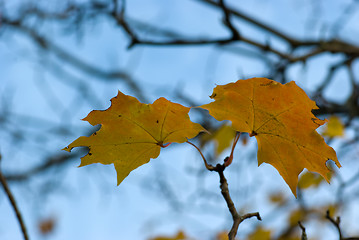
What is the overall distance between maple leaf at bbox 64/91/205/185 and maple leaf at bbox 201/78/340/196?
0.08 meters

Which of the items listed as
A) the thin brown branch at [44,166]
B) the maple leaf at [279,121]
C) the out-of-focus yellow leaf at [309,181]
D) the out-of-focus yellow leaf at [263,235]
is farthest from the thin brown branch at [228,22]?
the thin brown branch at [44,166]

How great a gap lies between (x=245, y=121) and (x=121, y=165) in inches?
11.3

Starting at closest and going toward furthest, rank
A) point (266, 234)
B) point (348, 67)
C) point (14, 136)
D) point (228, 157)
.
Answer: point (228, 157) < point (266, 234) < point (348, 67) < point (14, 136)

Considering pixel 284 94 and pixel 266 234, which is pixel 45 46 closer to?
pixel 266 234

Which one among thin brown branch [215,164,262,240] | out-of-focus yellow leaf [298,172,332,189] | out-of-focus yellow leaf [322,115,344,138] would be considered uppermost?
thin brown branch [215,164,262,240]

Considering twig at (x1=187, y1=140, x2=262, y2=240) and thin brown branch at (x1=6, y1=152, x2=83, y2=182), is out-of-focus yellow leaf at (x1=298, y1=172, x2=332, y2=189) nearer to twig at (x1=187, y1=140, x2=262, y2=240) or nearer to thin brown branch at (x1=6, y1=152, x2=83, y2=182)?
twig at (x1=187, y1=140, x2=262, y2=240)

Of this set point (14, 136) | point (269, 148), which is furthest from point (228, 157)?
point (14, 136)

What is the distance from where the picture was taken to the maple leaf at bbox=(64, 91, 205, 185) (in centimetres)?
70

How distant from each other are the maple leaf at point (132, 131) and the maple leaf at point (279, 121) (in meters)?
0.08

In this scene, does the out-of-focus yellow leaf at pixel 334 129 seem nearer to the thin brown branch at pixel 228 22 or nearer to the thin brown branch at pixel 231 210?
the thin brown branch at pixel 228 22

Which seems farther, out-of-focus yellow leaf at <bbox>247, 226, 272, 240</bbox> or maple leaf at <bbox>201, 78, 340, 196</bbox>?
out-of-focus yellow leaf at <bbox>247, 226, 272, 240</bbox>

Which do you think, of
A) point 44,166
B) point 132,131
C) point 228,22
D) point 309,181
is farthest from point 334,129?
point 44,166

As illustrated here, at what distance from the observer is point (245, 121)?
0.71m

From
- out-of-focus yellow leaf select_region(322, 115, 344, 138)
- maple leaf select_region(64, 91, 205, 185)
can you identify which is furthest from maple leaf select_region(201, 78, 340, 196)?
out-of-focus yellow leaf select_region(322, 115, 344, 138)
